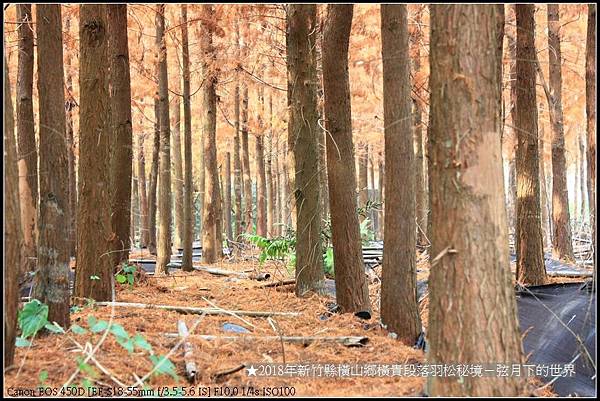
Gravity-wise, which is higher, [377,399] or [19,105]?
[19,105]

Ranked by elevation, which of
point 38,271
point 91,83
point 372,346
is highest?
point 91,83

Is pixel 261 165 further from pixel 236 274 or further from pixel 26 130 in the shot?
pixel 26 130

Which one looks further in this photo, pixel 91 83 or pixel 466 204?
pixel 91 83

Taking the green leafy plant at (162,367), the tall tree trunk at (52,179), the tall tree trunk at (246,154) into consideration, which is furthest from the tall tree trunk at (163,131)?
the green leafy plant at (162,367)

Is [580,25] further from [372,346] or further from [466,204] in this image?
[466,204]

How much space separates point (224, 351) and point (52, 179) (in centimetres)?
203

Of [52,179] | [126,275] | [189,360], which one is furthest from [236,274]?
[189,360]

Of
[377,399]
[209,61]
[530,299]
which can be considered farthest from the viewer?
[209,61]

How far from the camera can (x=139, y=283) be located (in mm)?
8602

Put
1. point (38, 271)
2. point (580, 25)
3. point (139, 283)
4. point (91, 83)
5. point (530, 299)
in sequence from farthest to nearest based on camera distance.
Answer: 1. point (580, 25)
2. point (139, 283)
3. point (530, 299)
4. point (91, 83)
5. point (38, 271)

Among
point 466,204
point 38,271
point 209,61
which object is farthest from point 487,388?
point 209,61

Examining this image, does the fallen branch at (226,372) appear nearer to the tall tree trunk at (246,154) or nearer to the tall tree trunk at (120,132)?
the tall tree trunk at (120,132)

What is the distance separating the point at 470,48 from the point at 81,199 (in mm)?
4516

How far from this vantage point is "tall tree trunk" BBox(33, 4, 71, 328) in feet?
15.4
